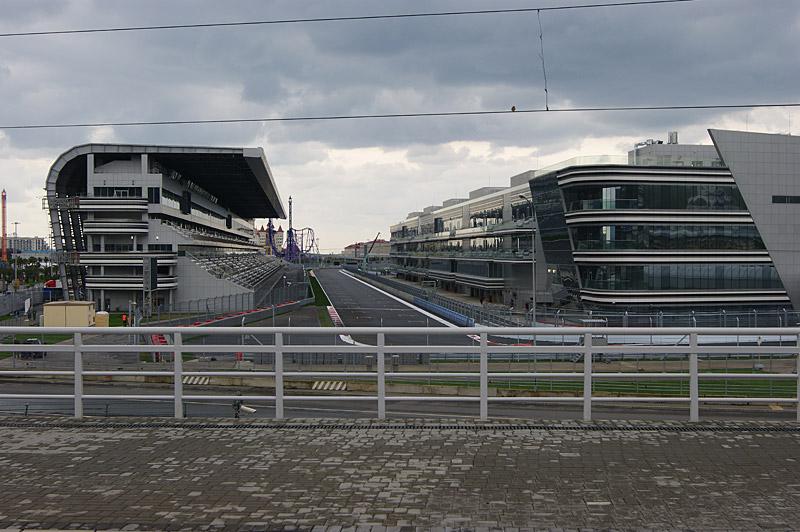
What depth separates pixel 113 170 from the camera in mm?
54562

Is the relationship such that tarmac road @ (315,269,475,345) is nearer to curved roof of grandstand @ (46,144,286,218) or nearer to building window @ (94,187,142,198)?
curved roof of grandstand @ (46,144,286,218)

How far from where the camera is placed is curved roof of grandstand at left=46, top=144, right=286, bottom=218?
54219 millimetres

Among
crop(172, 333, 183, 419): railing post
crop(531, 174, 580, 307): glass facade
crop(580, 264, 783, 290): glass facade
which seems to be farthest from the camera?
crop(531, 174, 580, 307): glass facade

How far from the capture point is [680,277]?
46250mm

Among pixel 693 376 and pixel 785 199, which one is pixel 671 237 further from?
pixel 693 376

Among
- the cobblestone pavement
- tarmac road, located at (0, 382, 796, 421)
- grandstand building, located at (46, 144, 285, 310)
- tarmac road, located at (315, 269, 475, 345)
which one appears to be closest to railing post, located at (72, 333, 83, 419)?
the cobblestone pavement

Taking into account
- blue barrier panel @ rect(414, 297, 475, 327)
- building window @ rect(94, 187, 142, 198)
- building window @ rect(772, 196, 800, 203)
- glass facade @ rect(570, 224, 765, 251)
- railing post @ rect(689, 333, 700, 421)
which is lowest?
blue barrier panel @ rect(414, 297, 475, 327)

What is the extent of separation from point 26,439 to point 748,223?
47863 millimetres

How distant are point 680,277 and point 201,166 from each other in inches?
1697

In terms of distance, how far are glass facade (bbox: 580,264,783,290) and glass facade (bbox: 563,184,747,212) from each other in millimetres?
3894

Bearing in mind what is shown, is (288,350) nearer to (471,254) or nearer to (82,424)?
(82,424)

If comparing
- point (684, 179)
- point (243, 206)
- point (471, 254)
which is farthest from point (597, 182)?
point (243, 206)

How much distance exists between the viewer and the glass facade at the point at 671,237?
4566cm

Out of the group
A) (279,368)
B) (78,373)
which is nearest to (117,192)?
(78,373)
